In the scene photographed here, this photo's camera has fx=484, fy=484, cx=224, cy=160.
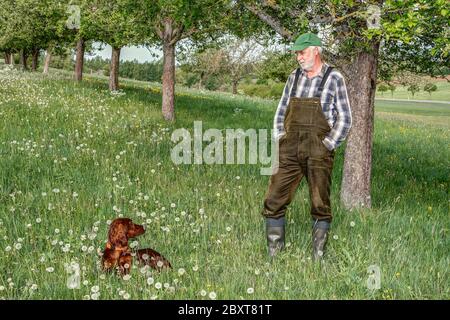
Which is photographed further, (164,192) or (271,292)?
(164,192)

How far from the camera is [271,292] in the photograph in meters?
4.78

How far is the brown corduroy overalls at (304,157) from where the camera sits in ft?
17.8

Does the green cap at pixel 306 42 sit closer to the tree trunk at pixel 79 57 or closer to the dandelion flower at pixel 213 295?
the dandelion flower at pixel 213 295

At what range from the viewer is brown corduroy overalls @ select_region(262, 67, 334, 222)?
5.43m

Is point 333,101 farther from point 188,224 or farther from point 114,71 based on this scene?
point 114,71

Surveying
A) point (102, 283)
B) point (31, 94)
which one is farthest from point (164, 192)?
point (31, 94)

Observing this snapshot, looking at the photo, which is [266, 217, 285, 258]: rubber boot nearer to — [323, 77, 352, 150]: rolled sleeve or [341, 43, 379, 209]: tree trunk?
[323, 77, 352, 150]: rolled sleeve

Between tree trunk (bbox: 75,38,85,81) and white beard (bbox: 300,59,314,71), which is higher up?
tree trunk (bbox: 75,38,85,81)

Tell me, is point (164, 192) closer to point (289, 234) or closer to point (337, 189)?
point (289, 234)

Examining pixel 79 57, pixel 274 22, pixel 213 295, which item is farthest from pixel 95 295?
pixel 79 57

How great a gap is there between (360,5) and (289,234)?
3593mm
